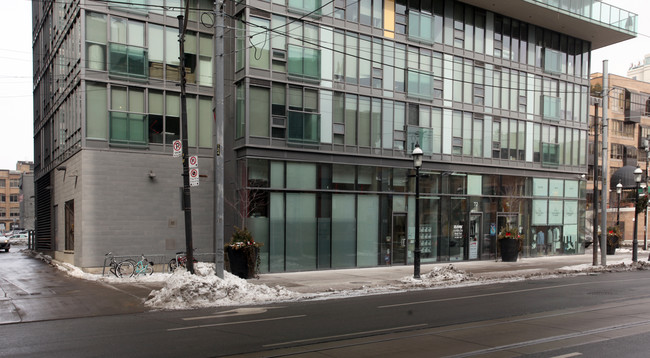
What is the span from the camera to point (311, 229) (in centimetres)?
2197

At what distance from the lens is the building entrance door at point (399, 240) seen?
2467cm

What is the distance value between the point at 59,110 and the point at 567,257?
101ft

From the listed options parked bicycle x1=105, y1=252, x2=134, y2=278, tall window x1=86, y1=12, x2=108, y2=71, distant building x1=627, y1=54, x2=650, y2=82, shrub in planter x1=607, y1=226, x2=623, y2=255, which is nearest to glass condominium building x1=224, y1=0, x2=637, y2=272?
shrub in planter x1=607, y1=226, x2=623, y2=255

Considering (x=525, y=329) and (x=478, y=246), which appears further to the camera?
(x=478, y=246)

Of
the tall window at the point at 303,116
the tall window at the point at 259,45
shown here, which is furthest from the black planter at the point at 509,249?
the tall window at the point at 259,45

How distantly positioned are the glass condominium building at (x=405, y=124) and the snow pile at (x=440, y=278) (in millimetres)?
4863

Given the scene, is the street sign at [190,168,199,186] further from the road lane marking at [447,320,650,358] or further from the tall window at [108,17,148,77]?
the road lane marking at [447,320,650,358]

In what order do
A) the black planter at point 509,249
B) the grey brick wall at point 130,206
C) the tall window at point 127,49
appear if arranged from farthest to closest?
the black planter at point 509,249
the tall window at point 127,49
the grey brick wall at point 130,206

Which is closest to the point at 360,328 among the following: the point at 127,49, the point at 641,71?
the point at 127,49

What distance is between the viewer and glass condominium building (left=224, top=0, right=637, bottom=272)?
21172 mm

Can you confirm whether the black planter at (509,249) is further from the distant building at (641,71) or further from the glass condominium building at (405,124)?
the distant building at (641,71)

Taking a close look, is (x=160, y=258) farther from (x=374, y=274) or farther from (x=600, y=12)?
(x=600, y=12)

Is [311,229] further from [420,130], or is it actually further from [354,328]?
[354,328]

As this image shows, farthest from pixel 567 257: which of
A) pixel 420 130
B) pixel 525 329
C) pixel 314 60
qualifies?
pixel 525 329
